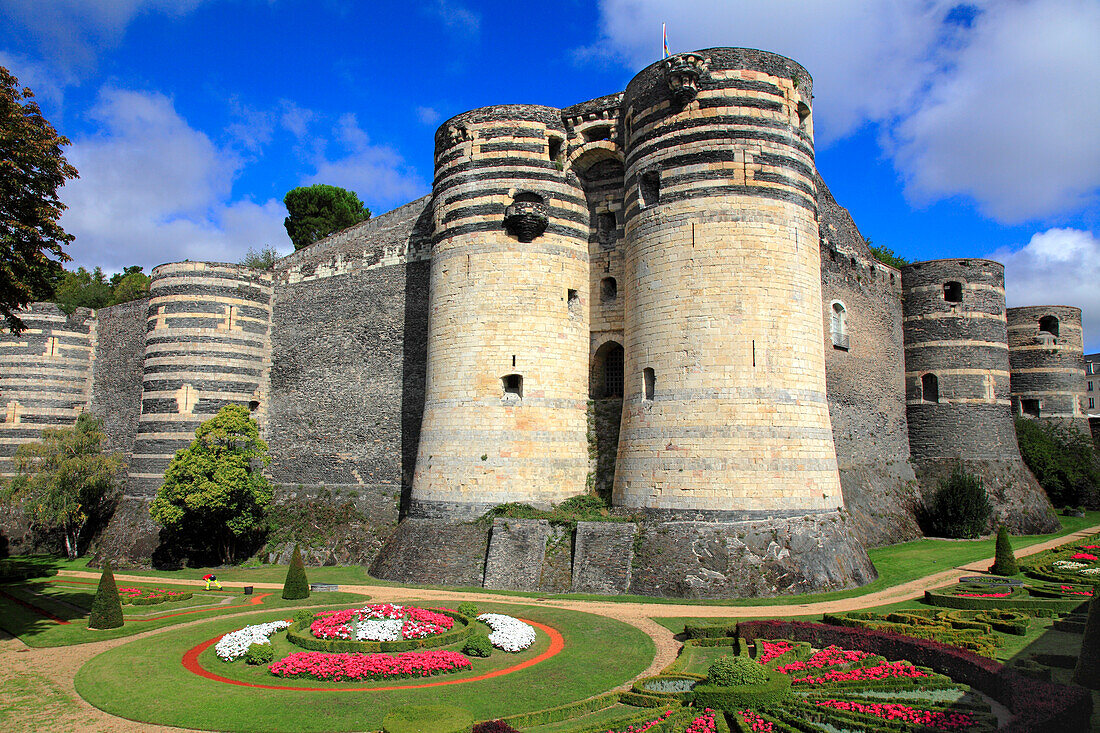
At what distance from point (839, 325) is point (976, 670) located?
19.6 metres

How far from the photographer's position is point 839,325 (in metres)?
28.5

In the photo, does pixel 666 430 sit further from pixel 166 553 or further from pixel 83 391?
pixel 83 391

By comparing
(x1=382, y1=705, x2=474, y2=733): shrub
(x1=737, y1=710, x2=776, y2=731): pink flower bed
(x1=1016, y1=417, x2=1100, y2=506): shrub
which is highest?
(x1=1016, y1=417, x2=1100, y2=506): shrub

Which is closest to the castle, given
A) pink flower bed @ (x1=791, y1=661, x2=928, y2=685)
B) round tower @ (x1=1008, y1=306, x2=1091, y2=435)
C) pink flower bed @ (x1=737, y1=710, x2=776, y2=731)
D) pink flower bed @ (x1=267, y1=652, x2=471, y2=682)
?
pink flower bed @ (x1=791, y1=661, x2=928, y2=685)

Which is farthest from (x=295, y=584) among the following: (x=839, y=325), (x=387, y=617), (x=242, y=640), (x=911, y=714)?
(x=839, y=325)

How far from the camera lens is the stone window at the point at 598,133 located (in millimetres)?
24438

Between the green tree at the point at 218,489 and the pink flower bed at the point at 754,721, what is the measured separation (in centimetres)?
2195

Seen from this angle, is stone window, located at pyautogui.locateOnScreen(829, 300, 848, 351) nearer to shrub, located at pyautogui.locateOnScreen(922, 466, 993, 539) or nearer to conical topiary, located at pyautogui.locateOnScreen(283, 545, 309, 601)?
shrub, located at pyautogui.locateOnScreen(922, 466, 993, 539)

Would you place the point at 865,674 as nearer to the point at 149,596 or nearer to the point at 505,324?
the point at 505,324

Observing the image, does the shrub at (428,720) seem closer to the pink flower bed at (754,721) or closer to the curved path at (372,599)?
the curved path at (372,599)

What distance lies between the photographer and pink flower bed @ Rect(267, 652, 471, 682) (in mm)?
12266

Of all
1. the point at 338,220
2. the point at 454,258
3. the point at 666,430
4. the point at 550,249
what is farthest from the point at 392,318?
the point at 338,220

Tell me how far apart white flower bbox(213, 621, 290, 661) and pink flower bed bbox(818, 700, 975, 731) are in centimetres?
1084

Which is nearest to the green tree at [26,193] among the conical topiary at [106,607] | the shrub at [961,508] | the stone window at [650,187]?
the conical topiary at [106,607]
